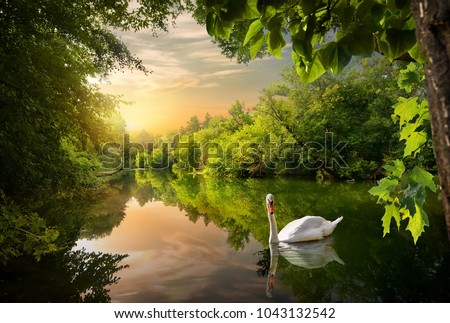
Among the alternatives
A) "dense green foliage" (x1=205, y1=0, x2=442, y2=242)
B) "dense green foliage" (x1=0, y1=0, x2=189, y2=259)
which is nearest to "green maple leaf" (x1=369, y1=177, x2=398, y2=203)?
"dense green foliage" (x1=205, y1=0, x2=442, y2=242)

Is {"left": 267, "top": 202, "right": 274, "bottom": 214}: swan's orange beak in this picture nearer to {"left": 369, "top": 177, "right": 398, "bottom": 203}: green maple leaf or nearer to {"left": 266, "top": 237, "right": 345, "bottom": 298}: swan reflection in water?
{"left": 266, "top": 237, "right": 345, "bottom": 298}: swan reflection in water

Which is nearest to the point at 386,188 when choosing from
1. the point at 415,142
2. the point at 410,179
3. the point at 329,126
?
the point at 410,179

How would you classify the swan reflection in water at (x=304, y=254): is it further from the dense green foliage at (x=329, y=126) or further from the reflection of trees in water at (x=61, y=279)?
the dense green foliage at (x=329, y=126)

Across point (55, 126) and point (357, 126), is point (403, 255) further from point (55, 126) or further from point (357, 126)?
point (357, 126)

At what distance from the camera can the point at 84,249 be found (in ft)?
29.3

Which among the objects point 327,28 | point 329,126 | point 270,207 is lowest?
point 270,207

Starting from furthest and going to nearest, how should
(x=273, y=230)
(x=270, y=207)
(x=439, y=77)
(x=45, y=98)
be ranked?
(x=270, y=207)
(x=273, y=230)
(x=45, y=98)
(x=439, y=77)

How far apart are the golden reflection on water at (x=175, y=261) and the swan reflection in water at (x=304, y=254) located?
437mm

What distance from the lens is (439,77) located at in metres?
0.60

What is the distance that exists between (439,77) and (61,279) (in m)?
7.44

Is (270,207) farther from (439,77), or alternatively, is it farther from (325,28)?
(439,77)

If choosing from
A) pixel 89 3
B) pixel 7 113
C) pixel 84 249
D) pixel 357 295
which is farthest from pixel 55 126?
pixel 357 295

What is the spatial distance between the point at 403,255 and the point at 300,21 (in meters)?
7.96

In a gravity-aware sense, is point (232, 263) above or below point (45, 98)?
below
